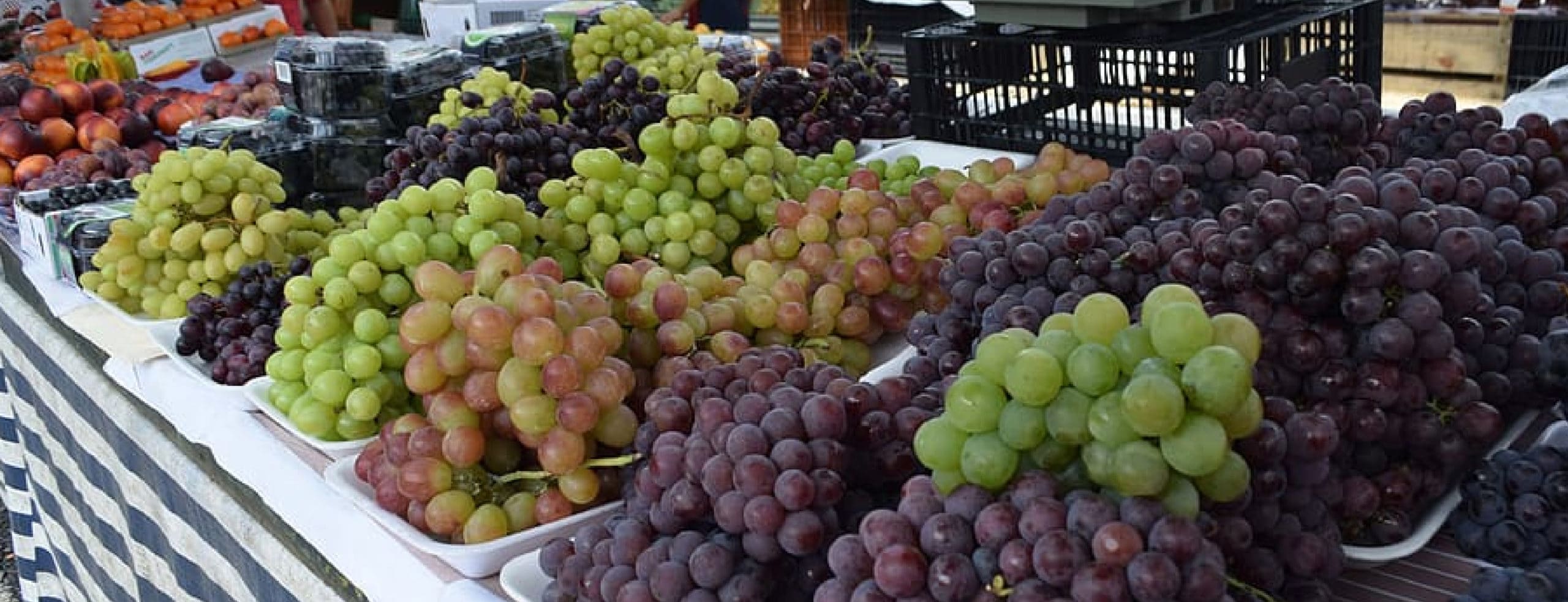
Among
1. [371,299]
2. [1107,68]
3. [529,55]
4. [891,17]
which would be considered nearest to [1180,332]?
[371,299]

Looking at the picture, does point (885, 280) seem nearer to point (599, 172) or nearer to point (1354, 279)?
point (599, 172)

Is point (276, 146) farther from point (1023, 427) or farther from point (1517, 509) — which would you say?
point (1517, 509)

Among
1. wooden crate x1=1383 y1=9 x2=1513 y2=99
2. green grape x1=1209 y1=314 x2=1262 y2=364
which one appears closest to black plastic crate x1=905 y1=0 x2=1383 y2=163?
green grape x1=1209 y1=314 x2=1262 y2=364

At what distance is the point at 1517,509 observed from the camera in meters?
0.94

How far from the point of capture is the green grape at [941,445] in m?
0.81

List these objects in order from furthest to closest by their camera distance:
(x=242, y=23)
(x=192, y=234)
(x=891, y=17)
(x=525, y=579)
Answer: (x=891, y=17) < (x=242, y=23) < (x=192, y=234) < (x=525, y=579)

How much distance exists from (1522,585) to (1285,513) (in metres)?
0.15

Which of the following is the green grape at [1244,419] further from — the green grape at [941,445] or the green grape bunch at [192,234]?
the green grape bunch at [192,234]

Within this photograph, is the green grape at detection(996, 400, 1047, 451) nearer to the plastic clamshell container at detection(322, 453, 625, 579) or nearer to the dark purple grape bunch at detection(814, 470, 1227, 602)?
the dark purple grape bunch at detection(814, 470, 1227, 602)

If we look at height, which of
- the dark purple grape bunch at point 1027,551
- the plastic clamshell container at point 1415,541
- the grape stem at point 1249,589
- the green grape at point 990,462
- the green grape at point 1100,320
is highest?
the green grape at point 1100,320

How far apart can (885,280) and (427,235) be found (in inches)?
20.2

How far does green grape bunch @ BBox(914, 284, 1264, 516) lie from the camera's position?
732mm

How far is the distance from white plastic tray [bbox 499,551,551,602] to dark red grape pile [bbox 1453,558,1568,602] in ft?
2.16

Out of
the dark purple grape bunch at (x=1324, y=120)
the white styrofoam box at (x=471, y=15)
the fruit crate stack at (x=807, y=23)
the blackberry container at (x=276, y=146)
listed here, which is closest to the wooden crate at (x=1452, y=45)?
the fruit crate stack at (x=807, y=23)
